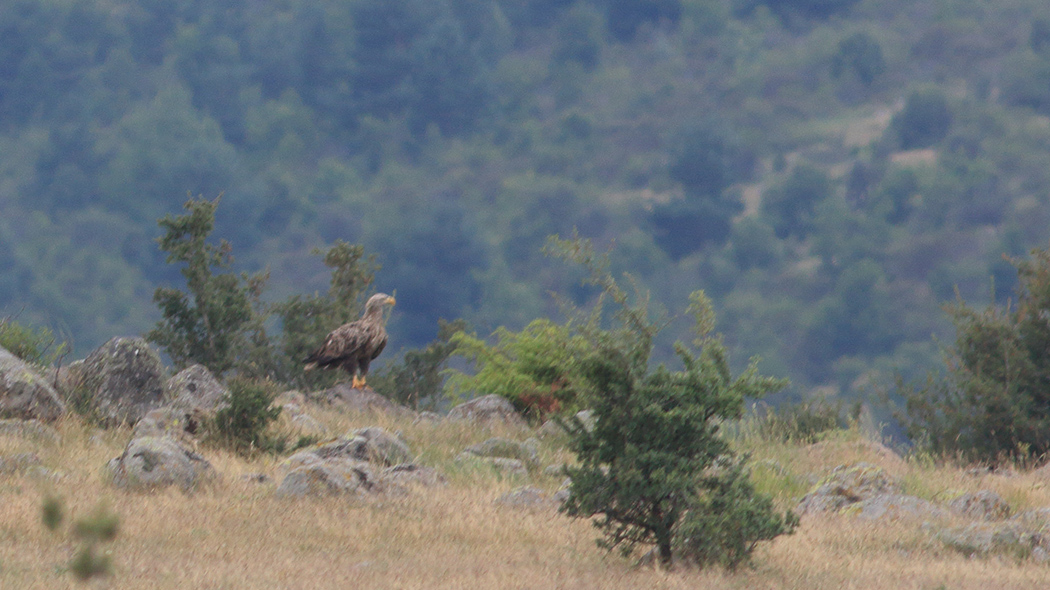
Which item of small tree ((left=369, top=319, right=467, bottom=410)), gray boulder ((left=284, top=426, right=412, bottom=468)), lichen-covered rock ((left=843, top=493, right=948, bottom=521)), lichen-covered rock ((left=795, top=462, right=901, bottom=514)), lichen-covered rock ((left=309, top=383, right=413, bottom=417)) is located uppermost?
small tree ((left=369, top=319, right=467, bottom=410))

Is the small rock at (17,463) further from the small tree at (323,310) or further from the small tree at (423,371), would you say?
the small tree at (423,371)

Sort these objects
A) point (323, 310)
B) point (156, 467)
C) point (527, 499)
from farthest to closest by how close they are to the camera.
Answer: point (323, 310) → point (527, 499) → point (156, 467)

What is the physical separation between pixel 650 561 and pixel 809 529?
262cm

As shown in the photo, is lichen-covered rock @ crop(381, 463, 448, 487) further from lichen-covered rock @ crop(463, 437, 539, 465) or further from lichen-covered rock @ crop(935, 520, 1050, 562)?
lichen-covered rock @ crop(935, 520, 1050, 562)

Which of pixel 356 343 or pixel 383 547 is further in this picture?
pixel 356 343

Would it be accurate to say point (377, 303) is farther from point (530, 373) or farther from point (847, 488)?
point (847, 488)

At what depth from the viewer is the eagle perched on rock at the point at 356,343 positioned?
61.2 ft

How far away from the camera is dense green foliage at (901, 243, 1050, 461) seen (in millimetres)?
23188

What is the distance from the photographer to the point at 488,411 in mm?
19234

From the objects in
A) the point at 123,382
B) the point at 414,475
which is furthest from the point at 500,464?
the point at 123,382

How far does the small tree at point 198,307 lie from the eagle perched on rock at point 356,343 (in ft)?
18.1

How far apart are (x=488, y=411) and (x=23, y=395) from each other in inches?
303

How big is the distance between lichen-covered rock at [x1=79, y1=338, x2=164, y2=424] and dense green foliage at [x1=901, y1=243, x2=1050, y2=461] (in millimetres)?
15706

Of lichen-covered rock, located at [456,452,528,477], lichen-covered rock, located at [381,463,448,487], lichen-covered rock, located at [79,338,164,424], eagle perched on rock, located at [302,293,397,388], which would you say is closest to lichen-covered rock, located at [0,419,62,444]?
lichen-covered rock, located at [79,338,164,424]
